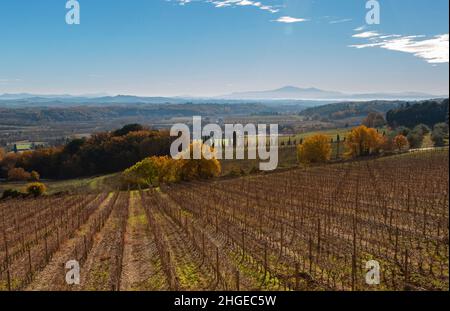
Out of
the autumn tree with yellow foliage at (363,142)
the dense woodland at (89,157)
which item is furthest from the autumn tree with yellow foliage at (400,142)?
the dense woodland at (89,157)

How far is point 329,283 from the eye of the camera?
12875 mm

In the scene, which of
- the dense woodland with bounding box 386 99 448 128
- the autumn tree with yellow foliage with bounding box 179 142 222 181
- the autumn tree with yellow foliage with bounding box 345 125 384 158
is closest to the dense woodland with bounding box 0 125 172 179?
the autumn tree with yellow foliage with bounding box 179 142 222 181

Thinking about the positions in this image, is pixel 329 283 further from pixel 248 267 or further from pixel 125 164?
pixel 125 164

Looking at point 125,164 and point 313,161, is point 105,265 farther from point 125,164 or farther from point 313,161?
point 125,164

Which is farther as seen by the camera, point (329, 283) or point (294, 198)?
point (294, 198)

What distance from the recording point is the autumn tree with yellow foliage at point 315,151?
73.0 m

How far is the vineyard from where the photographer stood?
13.6 metres

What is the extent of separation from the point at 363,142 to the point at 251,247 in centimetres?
6421

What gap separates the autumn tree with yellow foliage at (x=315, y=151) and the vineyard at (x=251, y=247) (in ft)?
129

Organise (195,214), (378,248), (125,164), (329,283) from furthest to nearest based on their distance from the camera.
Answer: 1. (125,164)
2. (195,214)
3. (378,248)
4. (329,283)

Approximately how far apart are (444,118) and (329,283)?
122904 millimetres

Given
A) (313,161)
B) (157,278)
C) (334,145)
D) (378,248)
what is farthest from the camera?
(334,145)
